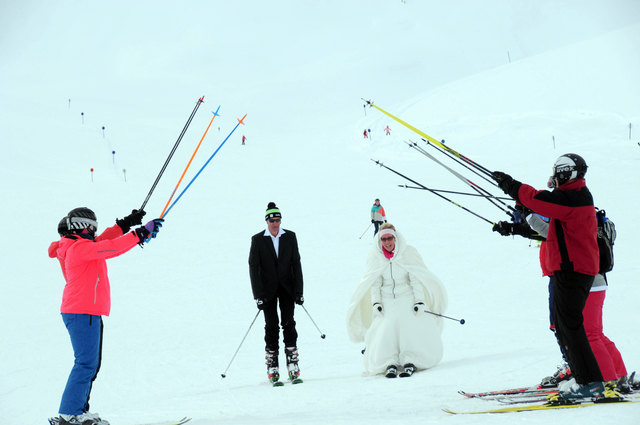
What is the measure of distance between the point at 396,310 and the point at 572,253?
8.25 feet

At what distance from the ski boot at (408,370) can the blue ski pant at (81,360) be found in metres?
2.91

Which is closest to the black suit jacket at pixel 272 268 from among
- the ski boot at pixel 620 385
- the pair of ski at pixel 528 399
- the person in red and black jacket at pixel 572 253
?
the pair of ski at pixel 528 399

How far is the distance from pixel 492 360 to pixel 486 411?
8.07 feet

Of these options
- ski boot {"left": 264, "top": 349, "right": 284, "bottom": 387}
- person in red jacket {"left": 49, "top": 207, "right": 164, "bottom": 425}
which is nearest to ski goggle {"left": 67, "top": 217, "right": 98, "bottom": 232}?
person in red jacket {"left": 49, "top": 207, "right": 164, "bottom": 425}

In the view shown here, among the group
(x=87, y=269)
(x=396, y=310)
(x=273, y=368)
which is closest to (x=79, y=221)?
(x=87, y=269)

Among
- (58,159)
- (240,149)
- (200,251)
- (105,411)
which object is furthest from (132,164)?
(105,411)

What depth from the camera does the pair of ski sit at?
11.8 feet

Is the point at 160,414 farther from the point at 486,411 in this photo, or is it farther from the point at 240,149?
the point at 240,149

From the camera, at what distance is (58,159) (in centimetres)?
2931

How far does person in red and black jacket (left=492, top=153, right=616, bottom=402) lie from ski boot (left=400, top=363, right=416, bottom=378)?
1.93m

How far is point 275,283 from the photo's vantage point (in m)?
6.05

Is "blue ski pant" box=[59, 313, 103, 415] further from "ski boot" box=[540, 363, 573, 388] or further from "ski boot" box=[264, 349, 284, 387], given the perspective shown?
"ski boot" box=[540, 363, 573, 388]

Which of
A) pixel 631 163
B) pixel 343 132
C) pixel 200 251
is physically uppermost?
pixel 343 132

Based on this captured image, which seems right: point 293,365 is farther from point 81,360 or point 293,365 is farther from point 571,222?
point 571,222
